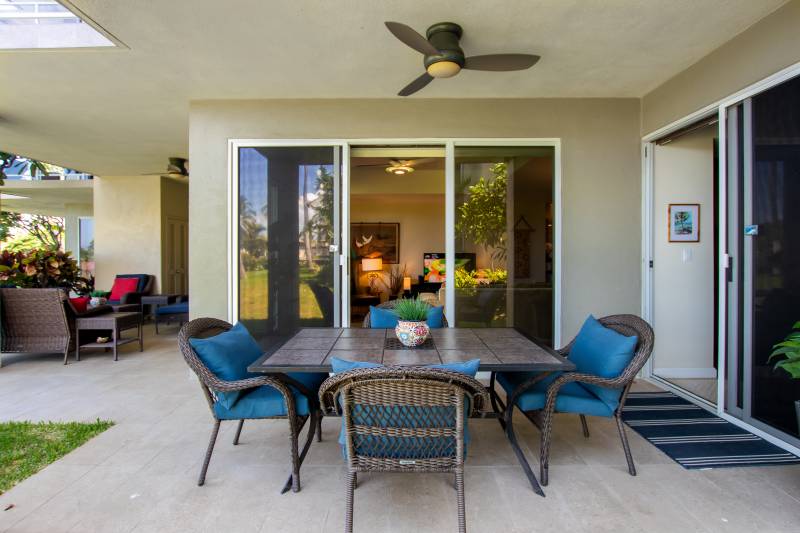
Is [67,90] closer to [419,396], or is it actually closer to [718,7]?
[419,396]

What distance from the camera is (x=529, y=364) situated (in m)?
2.00

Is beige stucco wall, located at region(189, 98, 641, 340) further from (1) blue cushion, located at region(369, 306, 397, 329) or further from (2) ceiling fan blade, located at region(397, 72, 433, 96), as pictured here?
(1) blue cushion, located at region(369, 306, 397, 329)

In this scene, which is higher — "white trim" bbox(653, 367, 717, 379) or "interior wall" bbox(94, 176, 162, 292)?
"interior wall" bbox(94, 176, 162, 292)

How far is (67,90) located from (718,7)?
5.27 meters

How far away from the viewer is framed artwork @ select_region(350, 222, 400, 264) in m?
8.78

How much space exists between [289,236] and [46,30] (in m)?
2.35

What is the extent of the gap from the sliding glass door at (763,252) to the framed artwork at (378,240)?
6341 mm

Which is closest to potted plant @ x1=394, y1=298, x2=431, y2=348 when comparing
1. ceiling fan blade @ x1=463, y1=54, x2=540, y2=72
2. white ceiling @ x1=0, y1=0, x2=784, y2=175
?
ceiling fan blade @ x1=463, y1=54, x2=540, y2=72

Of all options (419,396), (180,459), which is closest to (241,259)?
(180,459)

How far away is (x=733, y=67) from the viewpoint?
2.95 m

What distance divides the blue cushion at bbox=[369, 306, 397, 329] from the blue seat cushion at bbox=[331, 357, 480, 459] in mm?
1415

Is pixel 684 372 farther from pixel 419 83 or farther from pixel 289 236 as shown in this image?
pixel 289 236

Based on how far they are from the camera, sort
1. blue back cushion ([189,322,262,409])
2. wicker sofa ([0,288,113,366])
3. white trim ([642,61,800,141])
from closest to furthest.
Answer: blue back cushion ([189,322,262,409]), white trim ([642,61,800,141]), wicker sofa ([0,288,113,366])

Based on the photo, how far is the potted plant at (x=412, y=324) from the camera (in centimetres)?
235
